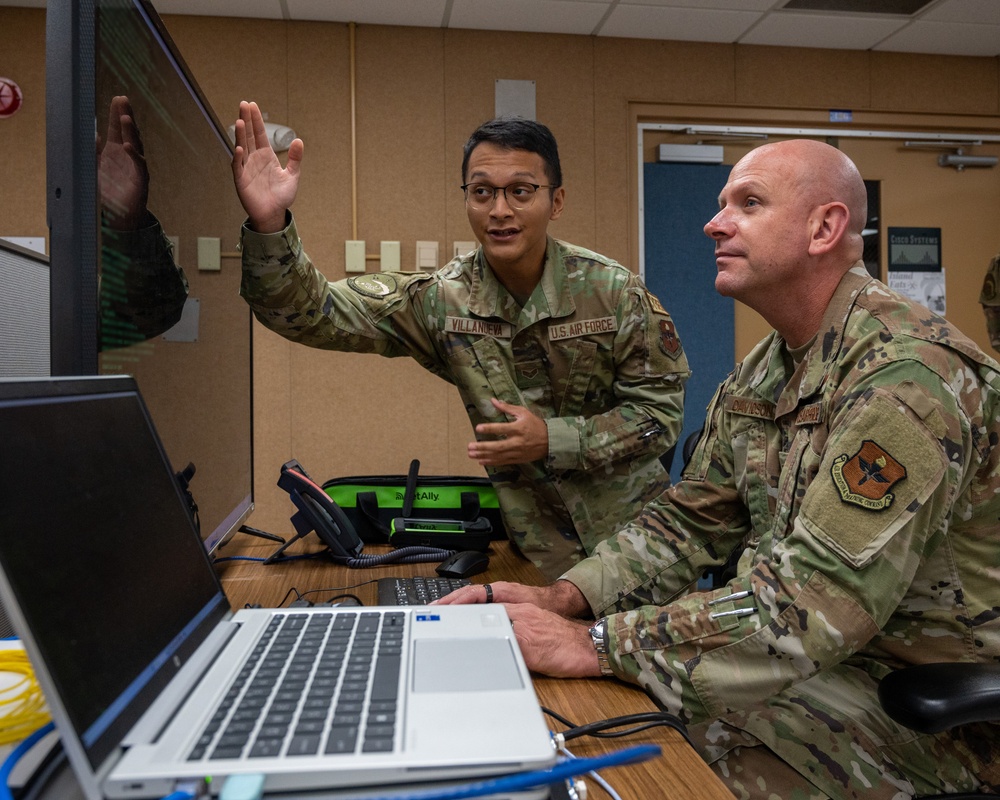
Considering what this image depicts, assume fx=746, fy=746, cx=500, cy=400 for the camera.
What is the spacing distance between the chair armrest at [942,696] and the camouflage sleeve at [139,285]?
85cm

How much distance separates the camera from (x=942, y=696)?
752 mm

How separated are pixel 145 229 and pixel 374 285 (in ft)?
2.79

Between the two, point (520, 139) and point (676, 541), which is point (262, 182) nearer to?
point (520, 139)

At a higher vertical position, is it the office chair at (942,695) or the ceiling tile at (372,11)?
the ceiling tile at (372,11)

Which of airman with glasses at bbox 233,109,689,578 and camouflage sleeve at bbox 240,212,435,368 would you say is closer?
camouflage sleeve at bbox 240,212,435,368

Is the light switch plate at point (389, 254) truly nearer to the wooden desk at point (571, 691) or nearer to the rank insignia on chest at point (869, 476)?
the wooden desk at point (571, 691)

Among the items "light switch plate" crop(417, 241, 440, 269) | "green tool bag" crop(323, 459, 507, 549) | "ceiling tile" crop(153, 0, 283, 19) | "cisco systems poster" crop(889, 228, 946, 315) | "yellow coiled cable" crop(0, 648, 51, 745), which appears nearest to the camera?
"yellow coiled cable" crop(0, 648, 51, 745)

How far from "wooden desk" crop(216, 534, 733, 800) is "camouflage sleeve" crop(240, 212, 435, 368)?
1.41 ft

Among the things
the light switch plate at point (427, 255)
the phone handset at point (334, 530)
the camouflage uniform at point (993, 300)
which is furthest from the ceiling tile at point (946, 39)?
the phone handset at point (334, 530)

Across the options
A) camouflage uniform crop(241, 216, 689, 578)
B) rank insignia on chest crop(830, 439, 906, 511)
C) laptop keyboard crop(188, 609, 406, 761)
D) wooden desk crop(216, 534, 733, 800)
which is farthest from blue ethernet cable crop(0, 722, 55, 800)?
camouflage uniform crop(241, 216, 689, 578)

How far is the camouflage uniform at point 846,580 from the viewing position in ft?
2.59

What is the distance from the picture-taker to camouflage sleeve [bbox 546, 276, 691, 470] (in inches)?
58.9

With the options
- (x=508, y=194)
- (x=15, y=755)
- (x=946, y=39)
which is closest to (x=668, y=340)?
(x=508, y=194)

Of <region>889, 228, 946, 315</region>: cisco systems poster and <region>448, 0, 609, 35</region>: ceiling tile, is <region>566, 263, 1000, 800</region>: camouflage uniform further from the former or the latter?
<region>889, 228, 946, 315</region>: cisco systems poster
